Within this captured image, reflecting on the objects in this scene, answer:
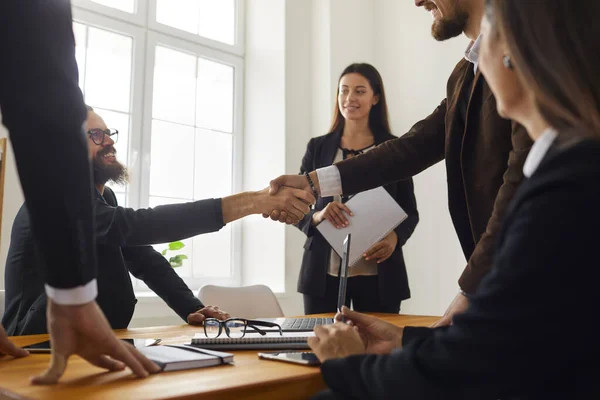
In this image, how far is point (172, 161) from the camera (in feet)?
13.9

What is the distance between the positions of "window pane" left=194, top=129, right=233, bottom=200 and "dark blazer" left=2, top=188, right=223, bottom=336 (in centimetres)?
206

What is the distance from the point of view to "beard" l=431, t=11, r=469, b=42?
1932mm

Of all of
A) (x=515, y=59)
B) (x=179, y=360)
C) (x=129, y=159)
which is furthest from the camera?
(x=129, y=159)

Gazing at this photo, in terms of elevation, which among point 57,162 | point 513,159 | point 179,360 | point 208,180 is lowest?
point 179,360

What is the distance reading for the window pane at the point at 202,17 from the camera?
438 cm

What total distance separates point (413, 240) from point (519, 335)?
3716mm

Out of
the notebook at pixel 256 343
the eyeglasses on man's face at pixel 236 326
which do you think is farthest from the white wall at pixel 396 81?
the notebook at pixel 256 343

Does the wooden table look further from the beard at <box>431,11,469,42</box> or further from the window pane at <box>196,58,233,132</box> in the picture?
the window pane at <box>196,58,233,132</box>

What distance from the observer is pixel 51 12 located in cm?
89

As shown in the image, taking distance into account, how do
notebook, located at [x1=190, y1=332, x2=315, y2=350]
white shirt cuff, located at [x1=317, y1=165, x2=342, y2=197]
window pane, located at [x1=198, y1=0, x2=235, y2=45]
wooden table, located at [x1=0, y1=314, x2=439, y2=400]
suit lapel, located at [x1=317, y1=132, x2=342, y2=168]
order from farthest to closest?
window pane, located at [x1=198, y1=0, x2=235, y2=45] → suit lapel, located at [x1=317, y1=132, x2=342, y2=168] → white shirt cuff, located at [x1=317, y1=165, x2=342, y2=197] → notebook, located at [x1=190, y1=332, x2=315, y2=350] → wooden table, located at [x1=0, y1=314, x2=439, y2=400]

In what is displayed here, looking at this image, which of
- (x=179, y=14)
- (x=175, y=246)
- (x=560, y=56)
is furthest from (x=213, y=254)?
(x=560, y=56)

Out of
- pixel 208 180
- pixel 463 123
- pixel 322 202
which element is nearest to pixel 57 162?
pixel 463 123

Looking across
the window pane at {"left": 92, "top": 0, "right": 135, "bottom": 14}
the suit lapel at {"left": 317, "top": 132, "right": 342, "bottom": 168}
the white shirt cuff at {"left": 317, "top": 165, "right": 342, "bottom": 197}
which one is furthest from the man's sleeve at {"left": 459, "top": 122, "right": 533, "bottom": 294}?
the window pane at {"left": 92, "top": 0, "right": 135, "bottom": 14}

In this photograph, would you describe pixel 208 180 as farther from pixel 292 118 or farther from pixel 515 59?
pixel 515 59
